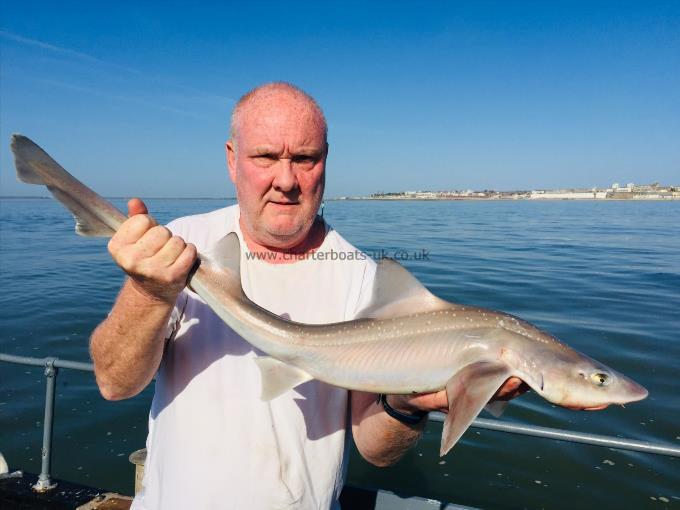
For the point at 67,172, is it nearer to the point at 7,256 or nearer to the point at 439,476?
the point at 439,476

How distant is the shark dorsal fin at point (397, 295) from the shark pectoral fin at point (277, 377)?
484mm

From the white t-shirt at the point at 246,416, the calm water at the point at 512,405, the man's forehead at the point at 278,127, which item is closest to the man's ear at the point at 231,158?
the man's forehead at the point at 278,127

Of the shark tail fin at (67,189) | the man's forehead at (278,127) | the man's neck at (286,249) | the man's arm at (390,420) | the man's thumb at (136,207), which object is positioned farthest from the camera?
the man's neck at (286,249)

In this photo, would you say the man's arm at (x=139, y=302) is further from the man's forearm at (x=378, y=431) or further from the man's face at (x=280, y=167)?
the man's forearm at (x=378, y=431)

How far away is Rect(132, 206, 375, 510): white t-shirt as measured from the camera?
8.36ft

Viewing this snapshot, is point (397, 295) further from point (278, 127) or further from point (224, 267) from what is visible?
point (278, 127)

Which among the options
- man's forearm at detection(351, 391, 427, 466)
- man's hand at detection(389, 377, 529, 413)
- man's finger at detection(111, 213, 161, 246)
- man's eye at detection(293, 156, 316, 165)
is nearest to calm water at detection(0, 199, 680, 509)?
man's forearm at detection(351, 391, 427, 466)

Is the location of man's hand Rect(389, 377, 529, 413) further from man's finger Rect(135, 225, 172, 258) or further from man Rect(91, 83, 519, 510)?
man's finger Rect(135, 225, 172, 258)

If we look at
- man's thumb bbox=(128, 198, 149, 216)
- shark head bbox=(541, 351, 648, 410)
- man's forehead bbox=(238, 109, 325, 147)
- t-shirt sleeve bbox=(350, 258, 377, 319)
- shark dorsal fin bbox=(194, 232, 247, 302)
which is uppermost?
man's forehead bbox=(238, 109, 325, 147)

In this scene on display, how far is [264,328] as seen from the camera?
2459mm

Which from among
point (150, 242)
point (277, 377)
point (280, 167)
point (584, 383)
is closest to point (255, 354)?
point (277, 377)

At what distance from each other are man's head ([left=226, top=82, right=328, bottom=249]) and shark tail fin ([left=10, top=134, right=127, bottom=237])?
866 millimetres

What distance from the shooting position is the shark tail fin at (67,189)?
82.7 inches

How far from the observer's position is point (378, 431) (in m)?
2.75
